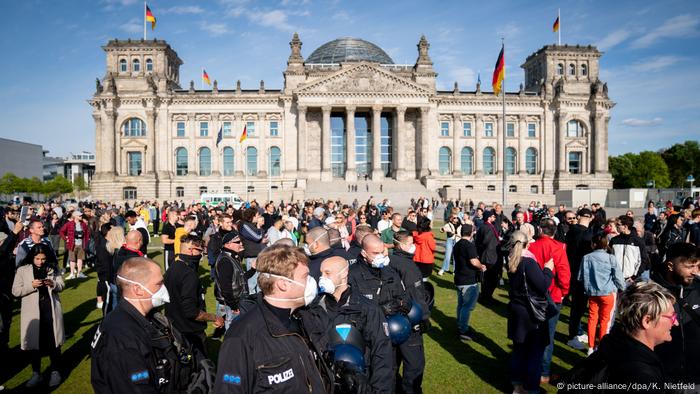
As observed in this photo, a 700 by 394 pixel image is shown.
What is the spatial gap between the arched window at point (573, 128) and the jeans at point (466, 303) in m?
62.1

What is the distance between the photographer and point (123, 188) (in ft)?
190

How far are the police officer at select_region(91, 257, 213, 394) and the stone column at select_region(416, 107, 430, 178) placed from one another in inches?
2184

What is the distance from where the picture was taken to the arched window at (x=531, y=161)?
63.0 metres

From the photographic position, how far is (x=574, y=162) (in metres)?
63.2

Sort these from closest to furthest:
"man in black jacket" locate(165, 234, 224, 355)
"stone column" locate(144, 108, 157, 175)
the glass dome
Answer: "man in black jacket" locate(165, 234, 224, 355), "stone column" locate(144, 108, 157, 175), the glass dome

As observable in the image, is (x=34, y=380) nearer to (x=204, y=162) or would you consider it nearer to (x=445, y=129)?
(x=204, y=162)

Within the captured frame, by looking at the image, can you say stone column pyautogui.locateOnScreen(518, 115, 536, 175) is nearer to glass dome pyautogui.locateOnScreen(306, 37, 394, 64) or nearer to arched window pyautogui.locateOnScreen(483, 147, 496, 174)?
arched window pyautogui.locateOnScreen(483, 147, 496, 174)

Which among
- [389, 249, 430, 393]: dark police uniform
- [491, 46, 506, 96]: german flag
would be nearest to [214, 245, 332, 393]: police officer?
[389, 249, 430, 393]: dark police uniform

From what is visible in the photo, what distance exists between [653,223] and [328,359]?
60.6 ft

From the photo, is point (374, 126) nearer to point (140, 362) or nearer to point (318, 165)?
point (318, 165)

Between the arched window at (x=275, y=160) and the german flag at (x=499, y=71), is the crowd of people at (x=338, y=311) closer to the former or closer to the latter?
the german flag at (x=499, y=71)

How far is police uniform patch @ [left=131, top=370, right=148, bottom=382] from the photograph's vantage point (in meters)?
3.10

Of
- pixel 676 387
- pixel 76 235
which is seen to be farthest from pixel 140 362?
pixel 76 235

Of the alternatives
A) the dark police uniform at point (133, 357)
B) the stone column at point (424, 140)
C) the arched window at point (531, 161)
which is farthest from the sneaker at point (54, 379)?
the arched window at point (531, 161)
